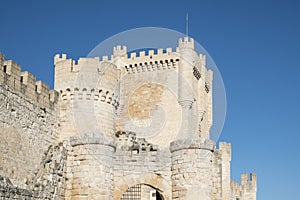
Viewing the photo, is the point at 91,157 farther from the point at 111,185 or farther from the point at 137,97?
the point at 137,97

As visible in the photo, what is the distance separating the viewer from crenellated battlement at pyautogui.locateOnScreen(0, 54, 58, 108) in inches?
699

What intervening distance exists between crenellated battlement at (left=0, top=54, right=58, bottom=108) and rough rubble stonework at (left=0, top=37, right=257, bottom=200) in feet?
0.11

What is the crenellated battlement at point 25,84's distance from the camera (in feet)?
58.2

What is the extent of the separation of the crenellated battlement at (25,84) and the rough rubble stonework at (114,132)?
0.03 m

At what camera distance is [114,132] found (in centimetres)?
2278

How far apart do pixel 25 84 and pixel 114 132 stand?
5034mm

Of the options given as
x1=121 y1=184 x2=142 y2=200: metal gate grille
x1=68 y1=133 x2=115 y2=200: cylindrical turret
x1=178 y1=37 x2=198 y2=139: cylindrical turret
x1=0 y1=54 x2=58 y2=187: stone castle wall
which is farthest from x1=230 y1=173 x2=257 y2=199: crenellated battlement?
x1=68 y1=133 x2=115 y2=200: cylindrical turret

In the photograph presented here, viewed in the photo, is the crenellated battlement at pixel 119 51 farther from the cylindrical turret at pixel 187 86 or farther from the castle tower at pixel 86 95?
the castle tower at pixel 86 95

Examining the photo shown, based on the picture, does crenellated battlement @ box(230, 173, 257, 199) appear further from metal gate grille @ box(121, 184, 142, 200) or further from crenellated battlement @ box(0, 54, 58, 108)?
crenellated battlement @ box(0, 54, 58, 108)

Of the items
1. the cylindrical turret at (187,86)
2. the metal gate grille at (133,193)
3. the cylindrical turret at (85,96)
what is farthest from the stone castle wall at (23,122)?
the cylindrical turret at (187,86)

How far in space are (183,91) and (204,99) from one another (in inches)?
136

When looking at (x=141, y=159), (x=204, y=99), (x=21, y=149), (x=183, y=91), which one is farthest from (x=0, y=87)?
(x=204, y=99)

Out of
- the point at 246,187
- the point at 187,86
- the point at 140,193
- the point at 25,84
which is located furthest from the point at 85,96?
the point at 246,187

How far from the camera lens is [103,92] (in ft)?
71.9
